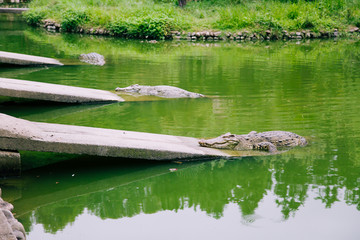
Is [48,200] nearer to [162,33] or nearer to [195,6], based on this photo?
[162,33]

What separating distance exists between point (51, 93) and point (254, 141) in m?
4.15

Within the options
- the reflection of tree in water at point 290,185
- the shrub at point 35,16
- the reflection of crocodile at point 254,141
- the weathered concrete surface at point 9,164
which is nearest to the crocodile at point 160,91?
the reflection of crocodile at point 254,141

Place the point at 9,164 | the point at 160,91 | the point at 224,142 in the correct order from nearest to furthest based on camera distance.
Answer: the point at 9,164
the point at 224,142
the point at 160,91

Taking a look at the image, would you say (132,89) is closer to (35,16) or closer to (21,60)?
(21,60)

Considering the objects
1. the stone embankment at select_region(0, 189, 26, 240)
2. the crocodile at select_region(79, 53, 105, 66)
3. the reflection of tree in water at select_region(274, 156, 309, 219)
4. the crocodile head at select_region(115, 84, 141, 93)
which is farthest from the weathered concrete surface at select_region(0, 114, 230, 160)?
the crocodile at select_region(79, 53, 105, 66)

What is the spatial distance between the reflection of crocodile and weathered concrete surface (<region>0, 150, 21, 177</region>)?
95.6 inches

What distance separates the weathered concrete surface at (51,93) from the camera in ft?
27.4

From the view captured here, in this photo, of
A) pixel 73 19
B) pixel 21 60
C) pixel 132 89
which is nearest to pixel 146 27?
pixel 73 19

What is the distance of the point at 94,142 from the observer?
5.72 metres

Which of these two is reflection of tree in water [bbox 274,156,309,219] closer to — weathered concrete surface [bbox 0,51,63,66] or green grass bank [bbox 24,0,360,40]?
weathered concrete surface [bbox 0,51,63,66]

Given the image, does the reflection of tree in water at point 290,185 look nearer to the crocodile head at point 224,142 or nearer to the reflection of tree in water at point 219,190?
the reflection of tree in water at point 219,190

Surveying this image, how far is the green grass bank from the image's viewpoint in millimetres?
19641

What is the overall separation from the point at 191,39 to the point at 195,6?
180 inches

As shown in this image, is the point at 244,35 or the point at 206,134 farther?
the point at 244,35
